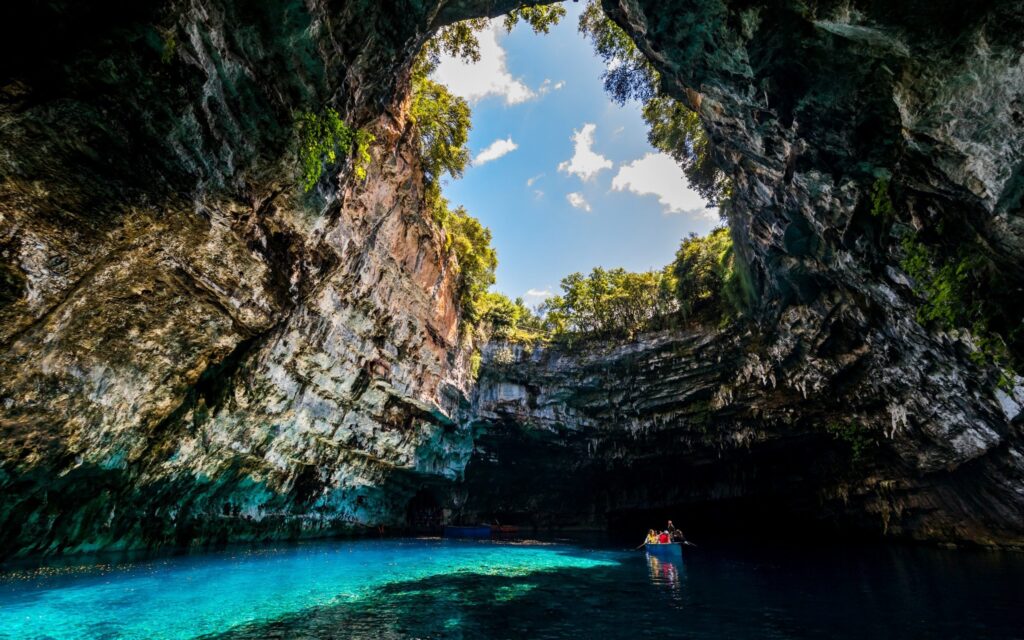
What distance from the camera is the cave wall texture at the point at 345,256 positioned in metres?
7.52

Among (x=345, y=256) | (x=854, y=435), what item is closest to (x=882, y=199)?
(x=854, y=435)

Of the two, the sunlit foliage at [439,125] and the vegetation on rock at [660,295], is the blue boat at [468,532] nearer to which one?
the vegetation on rock at [660,295]

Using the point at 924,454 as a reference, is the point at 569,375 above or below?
above

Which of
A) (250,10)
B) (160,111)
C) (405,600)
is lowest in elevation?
(405,600)

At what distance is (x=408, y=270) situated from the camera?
19.0 metres

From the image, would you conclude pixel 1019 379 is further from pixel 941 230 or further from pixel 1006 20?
pixel 1006 20

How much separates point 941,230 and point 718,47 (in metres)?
6.02

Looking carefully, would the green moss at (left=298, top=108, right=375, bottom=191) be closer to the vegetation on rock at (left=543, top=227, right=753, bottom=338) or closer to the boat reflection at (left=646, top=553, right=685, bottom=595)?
the boat reflection at (left=646, top=553, right=685, bottom=595)

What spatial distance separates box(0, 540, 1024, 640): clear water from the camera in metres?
7.28

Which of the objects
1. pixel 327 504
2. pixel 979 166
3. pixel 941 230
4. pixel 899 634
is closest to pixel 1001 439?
pixel 941 230

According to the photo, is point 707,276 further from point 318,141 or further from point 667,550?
→ point 318,141

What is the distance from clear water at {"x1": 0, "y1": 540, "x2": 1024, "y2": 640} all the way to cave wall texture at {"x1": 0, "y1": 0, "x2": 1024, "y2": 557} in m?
3.07

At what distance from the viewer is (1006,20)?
229 inches

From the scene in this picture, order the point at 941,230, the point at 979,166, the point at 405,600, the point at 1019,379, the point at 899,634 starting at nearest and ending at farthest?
the point at 979,166 < the point at 899,634 < the point at 941,230 < the point at 405,600 < the point at 1019,379
